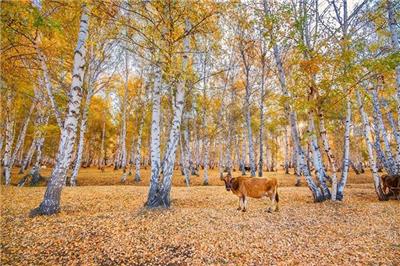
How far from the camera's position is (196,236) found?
6.45m

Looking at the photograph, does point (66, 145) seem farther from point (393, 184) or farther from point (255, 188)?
point (393, 184)

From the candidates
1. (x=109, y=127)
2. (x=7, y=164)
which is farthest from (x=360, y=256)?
(x=109, y=127)

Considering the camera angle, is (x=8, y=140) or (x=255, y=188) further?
(x=8, y=140)

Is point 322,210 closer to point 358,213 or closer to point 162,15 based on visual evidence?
point 358,213

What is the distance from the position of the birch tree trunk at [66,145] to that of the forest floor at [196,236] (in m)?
0.53

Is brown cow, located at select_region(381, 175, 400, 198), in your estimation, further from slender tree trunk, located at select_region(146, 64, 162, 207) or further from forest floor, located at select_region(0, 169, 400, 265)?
slender tree trunk, located at select_region(146, 64, 162, 207)

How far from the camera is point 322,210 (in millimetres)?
9750

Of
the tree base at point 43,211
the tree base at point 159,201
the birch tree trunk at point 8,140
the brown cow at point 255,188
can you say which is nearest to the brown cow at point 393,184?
the brown cow at point 255,188

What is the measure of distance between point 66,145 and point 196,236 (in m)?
5.82

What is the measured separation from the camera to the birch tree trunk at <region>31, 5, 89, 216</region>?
798 cm

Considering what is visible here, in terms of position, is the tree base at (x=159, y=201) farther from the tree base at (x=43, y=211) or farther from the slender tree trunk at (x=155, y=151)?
the tree base at (x=43, y=211)

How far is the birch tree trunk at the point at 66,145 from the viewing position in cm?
798

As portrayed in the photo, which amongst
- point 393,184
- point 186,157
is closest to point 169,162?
point 393,184

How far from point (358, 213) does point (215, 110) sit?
77.1ft
